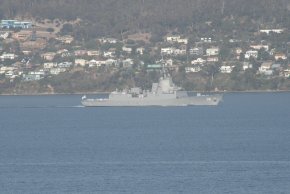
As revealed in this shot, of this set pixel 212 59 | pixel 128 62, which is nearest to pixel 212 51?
pixel 212 59

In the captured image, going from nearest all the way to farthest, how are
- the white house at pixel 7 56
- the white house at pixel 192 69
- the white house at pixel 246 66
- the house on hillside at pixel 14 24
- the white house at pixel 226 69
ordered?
the white house at pixel 226 69, the white house at pixel 246 66, the white house at pixel 192 69, the white house at pixel 7 56, the house on hillside at pixel 14 24

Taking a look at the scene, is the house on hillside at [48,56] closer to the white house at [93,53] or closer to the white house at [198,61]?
the white house at [93,53]

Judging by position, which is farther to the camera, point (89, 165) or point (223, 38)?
point (223, 38)

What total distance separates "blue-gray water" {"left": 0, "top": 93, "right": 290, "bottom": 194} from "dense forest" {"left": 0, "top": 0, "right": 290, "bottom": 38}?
70246mm

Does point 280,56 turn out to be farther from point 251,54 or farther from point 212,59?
point 212,59

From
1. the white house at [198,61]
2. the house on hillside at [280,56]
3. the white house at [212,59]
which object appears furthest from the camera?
the white house at [198,61]

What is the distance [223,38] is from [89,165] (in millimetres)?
110780

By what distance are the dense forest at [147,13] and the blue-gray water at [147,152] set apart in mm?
70246

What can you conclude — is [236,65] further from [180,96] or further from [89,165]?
[89,165]

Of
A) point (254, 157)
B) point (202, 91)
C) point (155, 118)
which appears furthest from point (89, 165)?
point (202, 91)

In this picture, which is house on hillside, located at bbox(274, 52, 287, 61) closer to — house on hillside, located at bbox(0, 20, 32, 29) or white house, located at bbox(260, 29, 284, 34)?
white house, located at bbox(260, 29, 284, 34)

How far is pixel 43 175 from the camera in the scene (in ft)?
173

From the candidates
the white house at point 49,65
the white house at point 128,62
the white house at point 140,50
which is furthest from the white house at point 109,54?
the white house at point 49,65

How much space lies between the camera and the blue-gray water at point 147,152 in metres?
50.0
